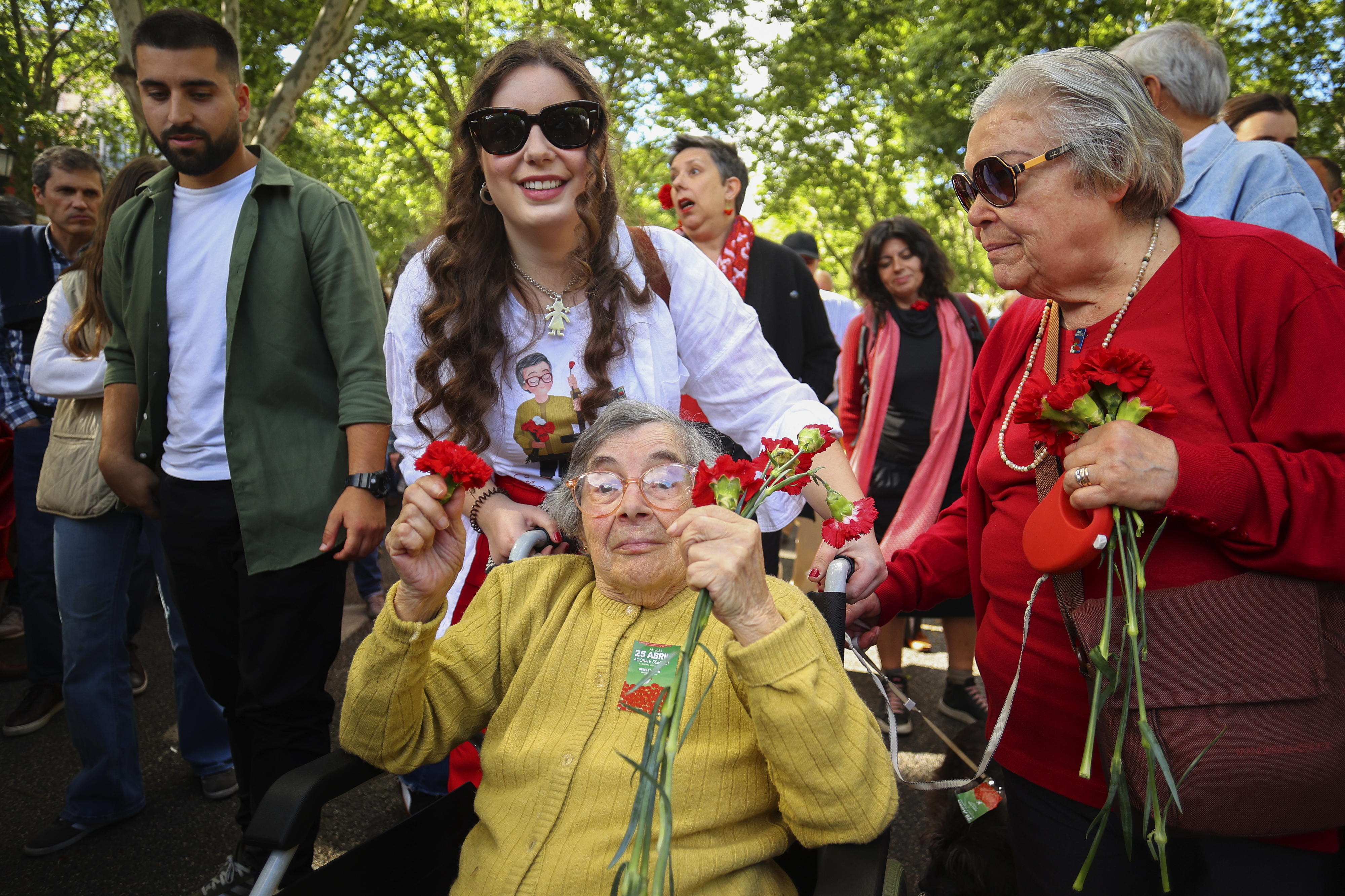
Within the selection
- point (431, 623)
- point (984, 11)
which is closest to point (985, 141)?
point (431, 623)

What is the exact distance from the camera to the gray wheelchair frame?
5.37 feet

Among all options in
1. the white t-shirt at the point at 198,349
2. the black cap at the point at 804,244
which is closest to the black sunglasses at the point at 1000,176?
the white t-shirt at the point at 198,349

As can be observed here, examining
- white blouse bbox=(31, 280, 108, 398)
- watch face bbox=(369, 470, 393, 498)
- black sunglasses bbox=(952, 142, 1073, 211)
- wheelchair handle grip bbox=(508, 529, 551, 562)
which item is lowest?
watch face bbox=(369, 470, 393, 498)

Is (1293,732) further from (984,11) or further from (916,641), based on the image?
(984,11)

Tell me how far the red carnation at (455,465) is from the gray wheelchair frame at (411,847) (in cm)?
43

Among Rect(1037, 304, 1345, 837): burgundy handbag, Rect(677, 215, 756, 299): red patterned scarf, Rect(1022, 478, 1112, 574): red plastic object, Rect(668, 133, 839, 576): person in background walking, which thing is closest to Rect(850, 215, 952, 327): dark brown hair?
Rect(668, 133, 839, 576): person in background walking

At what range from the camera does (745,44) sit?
1528 centimetres

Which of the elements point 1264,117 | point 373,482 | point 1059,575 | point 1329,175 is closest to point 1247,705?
point 1059,575

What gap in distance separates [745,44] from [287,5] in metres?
7.15

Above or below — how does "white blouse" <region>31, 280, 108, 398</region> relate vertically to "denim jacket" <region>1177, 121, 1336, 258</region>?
below

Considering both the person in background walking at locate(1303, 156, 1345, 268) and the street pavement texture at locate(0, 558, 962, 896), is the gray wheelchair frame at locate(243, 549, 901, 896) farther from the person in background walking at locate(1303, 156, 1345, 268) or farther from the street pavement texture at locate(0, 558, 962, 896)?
the person in background walking at locate(1303, 156, 1345, 268)

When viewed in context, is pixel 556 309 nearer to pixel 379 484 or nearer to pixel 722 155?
pixel 379 484

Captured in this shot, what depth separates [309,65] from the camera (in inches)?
373

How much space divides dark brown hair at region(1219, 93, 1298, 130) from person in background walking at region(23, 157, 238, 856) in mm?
4737
